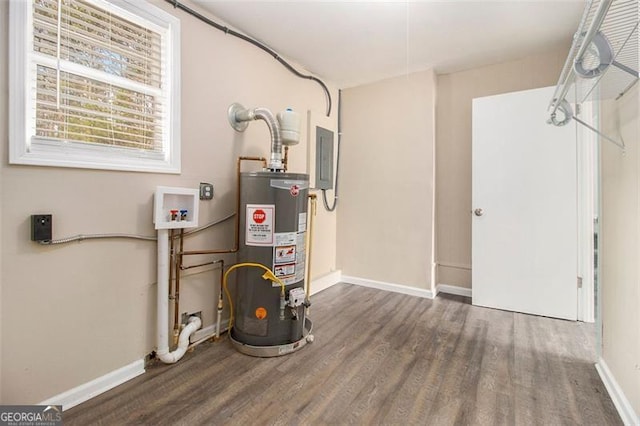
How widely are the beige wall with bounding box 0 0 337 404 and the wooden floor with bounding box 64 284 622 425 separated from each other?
0.87 ft

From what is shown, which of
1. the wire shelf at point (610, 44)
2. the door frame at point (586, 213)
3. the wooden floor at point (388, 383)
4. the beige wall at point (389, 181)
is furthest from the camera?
the beige wall at point (389, 181)

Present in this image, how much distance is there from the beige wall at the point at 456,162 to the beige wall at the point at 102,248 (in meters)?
2.19

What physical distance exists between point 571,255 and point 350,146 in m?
2.51

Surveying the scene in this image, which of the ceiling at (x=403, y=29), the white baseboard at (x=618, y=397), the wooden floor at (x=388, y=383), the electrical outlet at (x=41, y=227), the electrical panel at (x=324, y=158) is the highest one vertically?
the ceiling at (x=403, y=29)

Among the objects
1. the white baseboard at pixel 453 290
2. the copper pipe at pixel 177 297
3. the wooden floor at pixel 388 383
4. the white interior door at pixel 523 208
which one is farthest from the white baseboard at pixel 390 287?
the copper pipe at pixel 177 297

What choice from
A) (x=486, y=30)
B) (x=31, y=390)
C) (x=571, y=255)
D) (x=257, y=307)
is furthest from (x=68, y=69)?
(x=571, y=255)

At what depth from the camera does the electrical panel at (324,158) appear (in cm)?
347

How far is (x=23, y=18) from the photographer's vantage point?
1385 millimetres

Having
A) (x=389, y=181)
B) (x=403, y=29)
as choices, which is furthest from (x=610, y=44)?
(x=389, y=181)

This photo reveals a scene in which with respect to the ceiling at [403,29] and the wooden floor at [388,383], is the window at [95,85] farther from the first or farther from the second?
the wooden floor at [388,383]

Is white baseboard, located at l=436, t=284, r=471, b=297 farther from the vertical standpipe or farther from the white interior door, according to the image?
the vertical standpipe

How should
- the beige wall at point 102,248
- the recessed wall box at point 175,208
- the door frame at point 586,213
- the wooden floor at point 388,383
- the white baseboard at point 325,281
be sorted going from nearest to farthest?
the beige wall at point 102,248, the wooden floor at point 388,383, the recessed wall box at point 175,208, the door frame at point 586,213, the white baseboard at point 325,281

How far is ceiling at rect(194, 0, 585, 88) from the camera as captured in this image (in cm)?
217

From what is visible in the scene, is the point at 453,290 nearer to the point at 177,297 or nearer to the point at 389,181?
Answer: the point at 389,181
